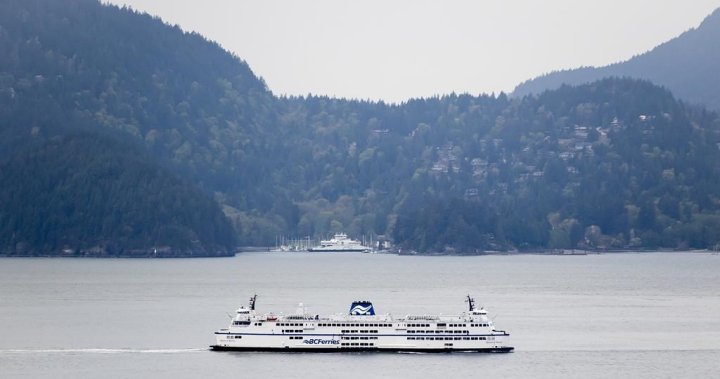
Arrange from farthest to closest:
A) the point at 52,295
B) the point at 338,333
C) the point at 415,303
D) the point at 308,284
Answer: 1. the point at 308,284
2. the point at 52,295
3. the point at 415,303
4. the point at 338,333

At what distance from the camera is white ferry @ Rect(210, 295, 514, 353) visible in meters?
102

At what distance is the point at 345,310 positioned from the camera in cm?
13700

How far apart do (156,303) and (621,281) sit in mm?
72441

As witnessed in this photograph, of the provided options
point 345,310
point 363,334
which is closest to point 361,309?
point 363,334

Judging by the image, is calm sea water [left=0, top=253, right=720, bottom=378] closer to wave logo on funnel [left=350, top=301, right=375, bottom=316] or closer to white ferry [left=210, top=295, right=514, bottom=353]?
white ferry [left=210, top=295, right=514, bottom=353]

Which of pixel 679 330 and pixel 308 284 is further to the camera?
pixel 308 284

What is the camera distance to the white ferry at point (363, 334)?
10169 centimetres

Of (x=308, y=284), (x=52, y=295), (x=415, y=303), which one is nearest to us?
(x=415, y=303)

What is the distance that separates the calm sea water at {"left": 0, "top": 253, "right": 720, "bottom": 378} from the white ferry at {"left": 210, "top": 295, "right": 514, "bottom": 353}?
1.08 meters

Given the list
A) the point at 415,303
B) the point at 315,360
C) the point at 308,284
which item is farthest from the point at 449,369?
the point at 308,284

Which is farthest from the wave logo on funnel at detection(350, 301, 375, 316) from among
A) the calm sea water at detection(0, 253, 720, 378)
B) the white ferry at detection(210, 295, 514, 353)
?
the calm sea water at detection(0, 253, 720, 378)

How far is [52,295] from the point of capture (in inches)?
6452

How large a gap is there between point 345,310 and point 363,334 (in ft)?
114

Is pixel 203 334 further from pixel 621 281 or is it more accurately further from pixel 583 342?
pixel 621 281
